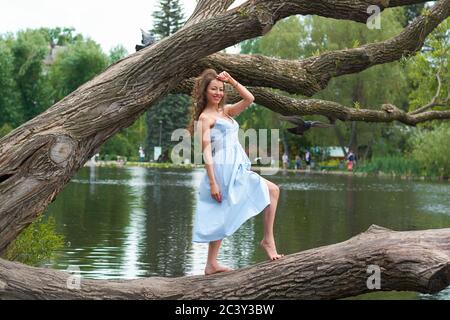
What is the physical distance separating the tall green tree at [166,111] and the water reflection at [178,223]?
35730 millimetres

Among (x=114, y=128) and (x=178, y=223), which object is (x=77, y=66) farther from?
(x=114, y=128)

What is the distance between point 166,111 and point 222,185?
6270cm

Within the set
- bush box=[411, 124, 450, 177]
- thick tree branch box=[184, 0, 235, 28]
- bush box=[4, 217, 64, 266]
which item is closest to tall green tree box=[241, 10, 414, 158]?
bush box=[411, 124, 450, 177]

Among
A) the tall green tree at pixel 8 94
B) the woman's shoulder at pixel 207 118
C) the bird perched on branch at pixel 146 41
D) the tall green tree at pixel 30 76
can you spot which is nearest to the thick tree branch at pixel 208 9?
the bird perched on branch at pixel 146 41

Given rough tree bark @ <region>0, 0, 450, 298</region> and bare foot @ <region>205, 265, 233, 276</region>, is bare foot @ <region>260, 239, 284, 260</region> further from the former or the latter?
bare foot @ <region>205, 265, 233, 276</region>

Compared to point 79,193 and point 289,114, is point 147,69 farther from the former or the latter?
point 79,193

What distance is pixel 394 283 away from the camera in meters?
5.77

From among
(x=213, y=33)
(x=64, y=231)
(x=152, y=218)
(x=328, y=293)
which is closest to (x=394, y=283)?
(x=328, y=293)

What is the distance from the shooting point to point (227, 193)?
633 centimetres

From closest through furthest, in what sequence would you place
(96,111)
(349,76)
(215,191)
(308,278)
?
1. (308,278)
2. (215,191)
3. (96,111)
4. (349,76)

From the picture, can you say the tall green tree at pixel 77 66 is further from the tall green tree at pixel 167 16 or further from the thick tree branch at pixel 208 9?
the thick tree branch at pixel 208 9

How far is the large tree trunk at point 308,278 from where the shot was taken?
18.5 ft

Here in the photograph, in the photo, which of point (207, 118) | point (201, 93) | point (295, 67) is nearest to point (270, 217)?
point (207, 118)
